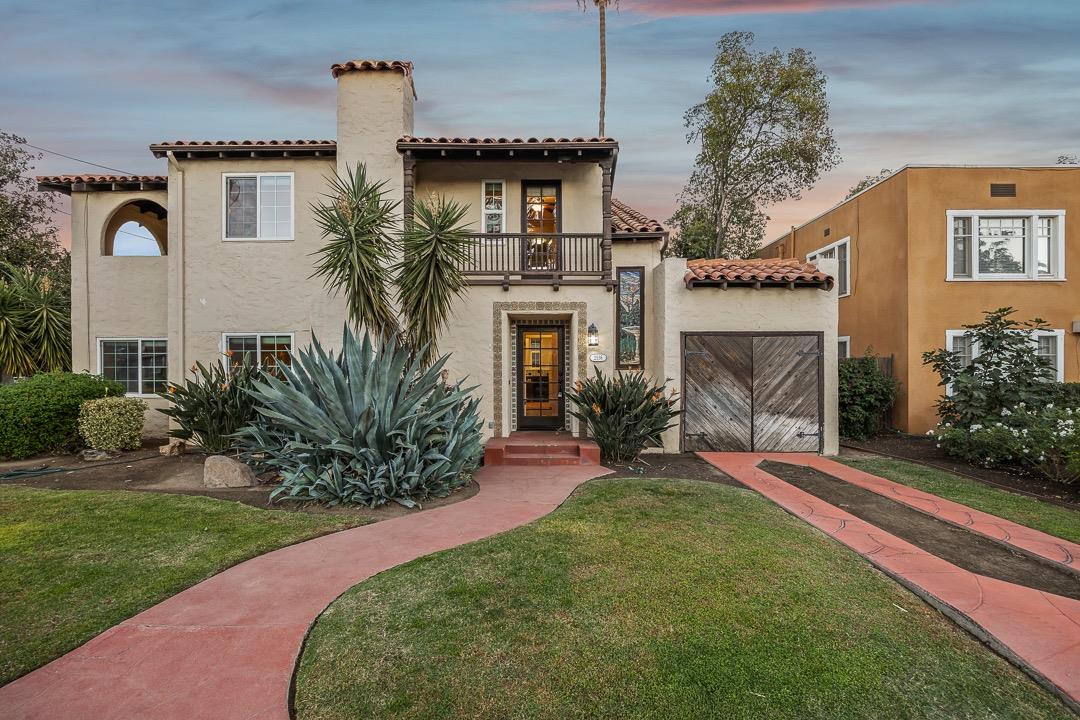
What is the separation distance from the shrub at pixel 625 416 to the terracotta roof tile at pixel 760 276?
2639mm

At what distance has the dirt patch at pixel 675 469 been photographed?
25.5 ft

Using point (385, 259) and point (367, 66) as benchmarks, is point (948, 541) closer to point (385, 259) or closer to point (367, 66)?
point (385, 259)

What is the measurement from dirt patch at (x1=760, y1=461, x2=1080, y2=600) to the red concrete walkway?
6.8 inches

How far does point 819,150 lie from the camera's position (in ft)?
59.9

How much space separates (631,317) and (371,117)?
24.7 ft

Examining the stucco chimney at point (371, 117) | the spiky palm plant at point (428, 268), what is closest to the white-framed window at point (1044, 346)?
the spiky palm plant at point (428, 268)

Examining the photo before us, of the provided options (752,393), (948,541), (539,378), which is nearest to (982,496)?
(948,541)

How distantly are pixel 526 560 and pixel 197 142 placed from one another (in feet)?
38.8

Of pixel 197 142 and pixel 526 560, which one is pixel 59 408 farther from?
pixel 526 560

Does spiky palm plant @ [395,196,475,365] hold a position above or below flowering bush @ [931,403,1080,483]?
above

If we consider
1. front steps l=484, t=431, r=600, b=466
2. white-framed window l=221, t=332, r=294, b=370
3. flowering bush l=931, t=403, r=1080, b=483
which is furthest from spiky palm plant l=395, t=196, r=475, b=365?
flowering bush l=931, t=403, r=1080, b=483

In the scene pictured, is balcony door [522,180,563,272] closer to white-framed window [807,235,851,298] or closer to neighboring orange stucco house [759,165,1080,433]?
white-framed window [807,235,851,298]

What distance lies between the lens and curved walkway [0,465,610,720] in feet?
8.26

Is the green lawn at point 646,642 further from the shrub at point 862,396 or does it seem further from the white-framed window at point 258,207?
the white-framed window at point 258,207
